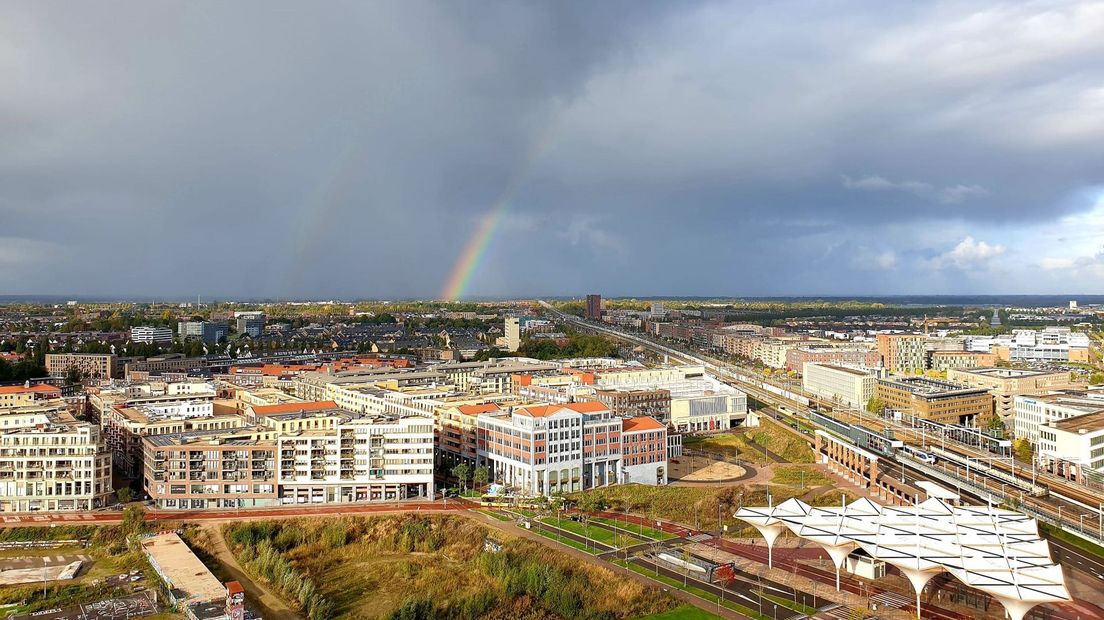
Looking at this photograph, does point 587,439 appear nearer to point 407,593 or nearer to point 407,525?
point 407,525

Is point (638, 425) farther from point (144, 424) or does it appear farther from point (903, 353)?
point (903, 353)

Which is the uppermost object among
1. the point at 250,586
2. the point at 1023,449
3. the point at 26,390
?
the point at 26,390

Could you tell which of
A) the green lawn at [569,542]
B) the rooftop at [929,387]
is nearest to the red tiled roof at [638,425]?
the green lawn at [569,542]

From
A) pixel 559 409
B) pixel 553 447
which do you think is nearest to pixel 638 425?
pixel 559 409

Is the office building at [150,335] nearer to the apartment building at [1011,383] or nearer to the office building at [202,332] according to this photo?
the office building at [202,332]

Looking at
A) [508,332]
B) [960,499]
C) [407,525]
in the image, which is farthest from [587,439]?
[508,332]

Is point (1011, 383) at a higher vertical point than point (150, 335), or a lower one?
lower
